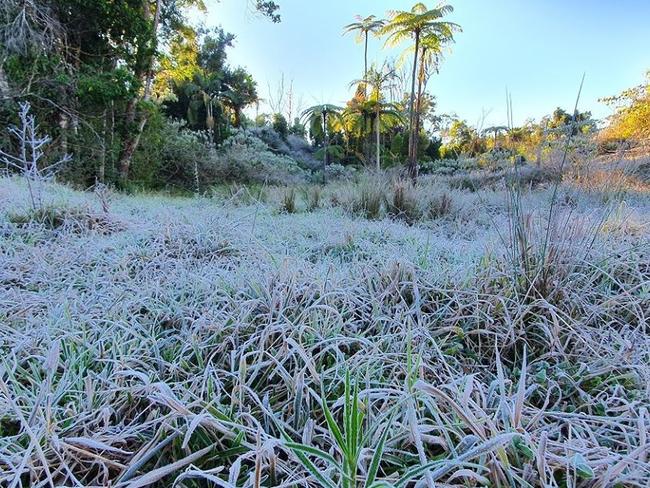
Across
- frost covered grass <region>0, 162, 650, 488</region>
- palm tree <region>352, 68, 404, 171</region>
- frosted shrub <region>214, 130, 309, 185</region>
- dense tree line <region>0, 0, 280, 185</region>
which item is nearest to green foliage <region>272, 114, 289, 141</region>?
palm tree <region>352, 68, 404, 171</region>

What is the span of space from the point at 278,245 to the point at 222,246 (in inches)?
11.3

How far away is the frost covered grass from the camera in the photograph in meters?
0.57

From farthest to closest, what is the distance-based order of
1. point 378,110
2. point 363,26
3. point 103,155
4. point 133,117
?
point 363,26 → point 378,110 → point 133,117 → point 103,155

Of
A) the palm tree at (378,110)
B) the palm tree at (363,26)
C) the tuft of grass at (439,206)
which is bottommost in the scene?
the tuft of grass at (439,206)

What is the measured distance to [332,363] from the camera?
36.3 inches

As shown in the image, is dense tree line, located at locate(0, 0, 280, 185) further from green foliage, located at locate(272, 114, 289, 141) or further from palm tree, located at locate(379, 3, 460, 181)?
green foliage, located at locate(272, 114, 289, 141)

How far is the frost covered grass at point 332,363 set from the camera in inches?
22.6

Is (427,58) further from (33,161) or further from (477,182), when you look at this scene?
(33,161)

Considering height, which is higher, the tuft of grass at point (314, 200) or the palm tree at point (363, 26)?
the palm tree at point (363, 26)

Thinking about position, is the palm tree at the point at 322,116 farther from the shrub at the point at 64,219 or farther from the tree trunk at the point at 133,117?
the shrub at the point at 64,219

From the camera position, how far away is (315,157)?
19.0m

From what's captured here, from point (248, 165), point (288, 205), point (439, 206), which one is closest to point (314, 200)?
point (288, 205)

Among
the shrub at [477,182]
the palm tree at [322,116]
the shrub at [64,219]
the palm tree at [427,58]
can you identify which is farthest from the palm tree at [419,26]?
the shrub at [64,219]

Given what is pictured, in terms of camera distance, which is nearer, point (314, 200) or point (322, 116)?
point (314, 200)
